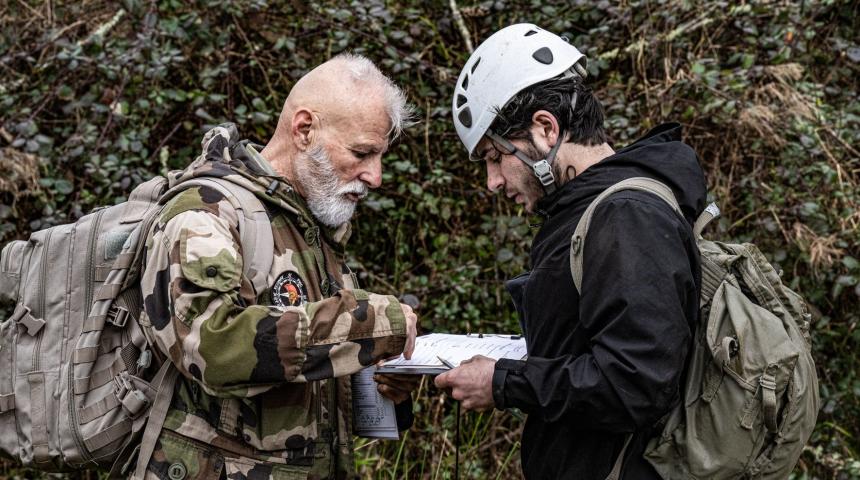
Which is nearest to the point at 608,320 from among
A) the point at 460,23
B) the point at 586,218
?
the point at 586,218

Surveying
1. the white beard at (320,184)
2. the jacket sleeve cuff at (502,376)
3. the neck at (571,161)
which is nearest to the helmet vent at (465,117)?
the neck at (571,161)

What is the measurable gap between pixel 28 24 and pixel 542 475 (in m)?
4.53

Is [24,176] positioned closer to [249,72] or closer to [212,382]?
[249,72]

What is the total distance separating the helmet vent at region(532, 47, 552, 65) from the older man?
0.58 m

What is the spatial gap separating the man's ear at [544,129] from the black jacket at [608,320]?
172 millimetres

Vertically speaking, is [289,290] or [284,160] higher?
[284,160]

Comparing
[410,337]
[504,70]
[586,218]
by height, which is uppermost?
[504,70]

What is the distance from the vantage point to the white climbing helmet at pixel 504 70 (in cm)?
273

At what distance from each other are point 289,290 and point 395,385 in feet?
1.88

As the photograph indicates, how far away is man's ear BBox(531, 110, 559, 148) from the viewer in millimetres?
2674

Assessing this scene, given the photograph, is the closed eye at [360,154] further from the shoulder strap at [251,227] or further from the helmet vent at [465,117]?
the shoulder strap at [251,227]

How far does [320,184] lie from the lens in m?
2.94

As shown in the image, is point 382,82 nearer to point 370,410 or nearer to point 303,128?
point 303,128

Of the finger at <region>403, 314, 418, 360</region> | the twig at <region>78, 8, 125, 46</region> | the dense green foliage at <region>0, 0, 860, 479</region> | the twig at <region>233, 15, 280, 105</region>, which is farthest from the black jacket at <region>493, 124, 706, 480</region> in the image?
the twig at <region>78, 8, 125, 46</region>
